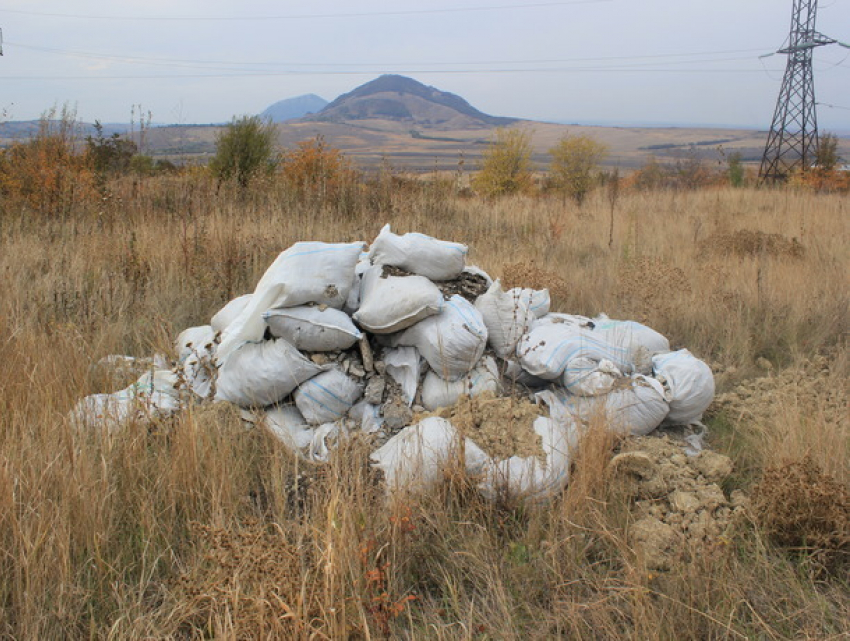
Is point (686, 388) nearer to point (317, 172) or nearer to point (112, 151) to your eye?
point (317, 172)

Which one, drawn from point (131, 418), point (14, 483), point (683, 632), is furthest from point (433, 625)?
point (131, 418)

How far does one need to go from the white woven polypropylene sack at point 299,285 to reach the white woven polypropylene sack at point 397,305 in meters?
0.17

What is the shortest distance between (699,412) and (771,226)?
6414mm

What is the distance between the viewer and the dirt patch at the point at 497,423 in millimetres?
2447

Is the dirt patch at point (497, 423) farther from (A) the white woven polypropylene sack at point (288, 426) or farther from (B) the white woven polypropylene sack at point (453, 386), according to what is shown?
(A) the white woven polypropylene sack at point (288, 426)

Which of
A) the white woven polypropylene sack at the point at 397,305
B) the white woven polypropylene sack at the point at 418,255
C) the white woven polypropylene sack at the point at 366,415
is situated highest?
the white woven polypropylene sack at the point at 418,255

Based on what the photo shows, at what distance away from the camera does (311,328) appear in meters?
2.94

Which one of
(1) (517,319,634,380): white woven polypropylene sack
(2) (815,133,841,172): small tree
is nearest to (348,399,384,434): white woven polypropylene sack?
(1) (517,319,634,380): white woven polypropylene sack

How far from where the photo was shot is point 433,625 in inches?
64.6

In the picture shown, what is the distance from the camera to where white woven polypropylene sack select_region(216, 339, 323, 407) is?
2867 millimetres

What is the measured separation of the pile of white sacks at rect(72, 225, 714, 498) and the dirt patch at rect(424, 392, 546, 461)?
2.8 inches

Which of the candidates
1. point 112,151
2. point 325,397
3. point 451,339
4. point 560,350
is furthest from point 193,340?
point 112,151

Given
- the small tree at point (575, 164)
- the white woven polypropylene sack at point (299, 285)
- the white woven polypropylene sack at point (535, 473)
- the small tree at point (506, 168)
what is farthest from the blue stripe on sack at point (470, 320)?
the small tree at point (575, 164)

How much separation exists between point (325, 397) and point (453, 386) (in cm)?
62
